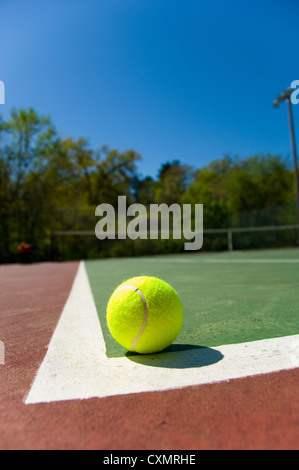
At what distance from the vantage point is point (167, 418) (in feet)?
4.93

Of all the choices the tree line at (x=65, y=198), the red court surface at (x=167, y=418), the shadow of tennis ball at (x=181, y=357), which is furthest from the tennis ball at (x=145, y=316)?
Result: the tree line at (x=65, y=198)

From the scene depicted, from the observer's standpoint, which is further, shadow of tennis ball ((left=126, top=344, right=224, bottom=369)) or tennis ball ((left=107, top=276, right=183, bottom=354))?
tennis ball ((left=107, top=276, right=183, bottom=354))

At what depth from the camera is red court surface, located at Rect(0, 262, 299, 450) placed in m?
1.35

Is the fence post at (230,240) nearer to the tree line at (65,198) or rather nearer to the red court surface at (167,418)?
the tree line at (65,198)

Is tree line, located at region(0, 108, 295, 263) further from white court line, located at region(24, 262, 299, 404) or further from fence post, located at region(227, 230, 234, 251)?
white court line, located at region(24, 262, 299, 404)

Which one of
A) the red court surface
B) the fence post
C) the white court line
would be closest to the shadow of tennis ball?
the white court line

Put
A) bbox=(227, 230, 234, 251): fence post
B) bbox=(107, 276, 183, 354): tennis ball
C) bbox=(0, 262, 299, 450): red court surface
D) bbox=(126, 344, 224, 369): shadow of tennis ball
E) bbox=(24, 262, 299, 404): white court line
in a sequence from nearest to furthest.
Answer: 1. bbox=(0, 262, 299, 450): red court surface
2. bbox=(24, 262, 299, 404): white court line
3. bbox=(126, 344, 224, 369): shadow of tennis ball
4. bbox=(107, 276, 183, 354): tennis ball
5. bbox=(227, 230, 234, 251): fence post

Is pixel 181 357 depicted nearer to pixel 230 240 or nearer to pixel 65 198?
pixel 230 240

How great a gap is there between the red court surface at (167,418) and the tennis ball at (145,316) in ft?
1.76

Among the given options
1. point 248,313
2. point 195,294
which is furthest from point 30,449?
point 195,294

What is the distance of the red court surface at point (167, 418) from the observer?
4.42ft

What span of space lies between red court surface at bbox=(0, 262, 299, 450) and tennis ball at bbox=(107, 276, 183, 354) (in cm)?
54

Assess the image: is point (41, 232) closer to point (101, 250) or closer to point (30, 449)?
point (101, 250)

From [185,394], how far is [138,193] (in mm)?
49654
